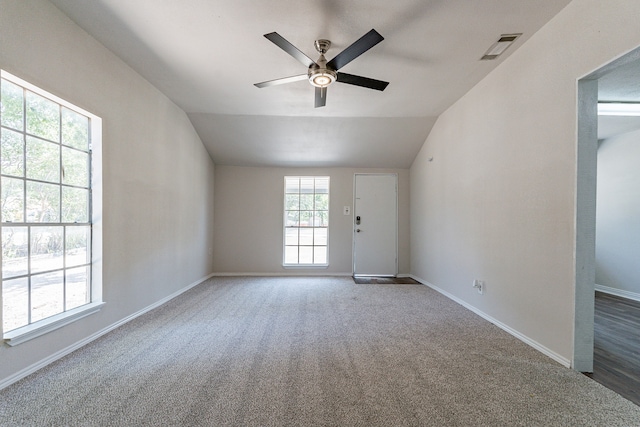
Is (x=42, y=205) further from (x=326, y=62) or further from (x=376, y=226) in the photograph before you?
(x=376, y=226)

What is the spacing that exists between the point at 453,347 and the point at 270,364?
1.50m

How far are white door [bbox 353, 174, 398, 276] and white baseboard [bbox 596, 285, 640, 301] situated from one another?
120 inches

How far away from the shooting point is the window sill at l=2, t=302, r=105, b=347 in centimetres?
175

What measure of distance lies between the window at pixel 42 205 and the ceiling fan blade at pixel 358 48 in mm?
2165

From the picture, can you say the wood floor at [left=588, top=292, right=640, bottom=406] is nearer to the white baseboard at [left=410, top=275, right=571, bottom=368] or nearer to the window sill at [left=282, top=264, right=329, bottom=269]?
the white baseboard at [left=410, top=275, right=571, bottom=368]

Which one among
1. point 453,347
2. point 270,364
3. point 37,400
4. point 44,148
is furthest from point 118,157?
point 453,347

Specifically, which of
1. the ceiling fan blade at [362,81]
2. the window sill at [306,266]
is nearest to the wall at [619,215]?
the ceiling fan blade at [362,81]

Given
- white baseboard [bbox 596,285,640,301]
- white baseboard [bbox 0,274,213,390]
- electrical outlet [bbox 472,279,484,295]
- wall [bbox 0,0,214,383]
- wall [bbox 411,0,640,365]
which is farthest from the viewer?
white baseboard [bbox 596,285,640,301]

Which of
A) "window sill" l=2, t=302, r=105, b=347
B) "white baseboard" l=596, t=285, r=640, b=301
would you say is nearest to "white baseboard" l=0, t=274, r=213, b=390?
"window sill" l=2, t=302, r=105, b=347

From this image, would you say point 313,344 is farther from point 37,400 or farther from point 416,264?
point 416,264

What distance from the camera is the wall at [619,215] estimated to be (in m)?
3.89

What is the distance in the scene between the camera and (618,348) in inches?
90.0

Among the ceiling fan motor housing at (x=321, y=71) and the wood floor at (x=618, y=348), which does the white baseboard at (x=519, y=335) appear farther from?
the ceiling fan motor housing at (x=321, y=71)

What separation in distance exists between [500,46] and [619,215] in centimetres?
359
